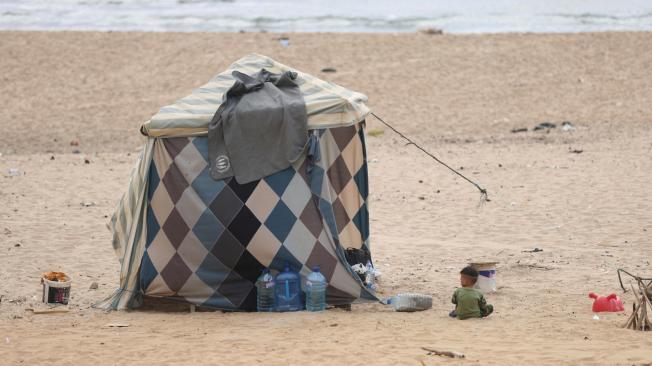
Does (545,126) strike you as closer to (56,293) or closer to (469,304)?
(469,304)

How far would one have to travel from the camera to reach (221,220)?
849 centimetres

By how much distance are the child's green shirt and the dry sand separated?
0.10 meters

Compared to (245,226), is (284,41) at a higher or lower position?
higher

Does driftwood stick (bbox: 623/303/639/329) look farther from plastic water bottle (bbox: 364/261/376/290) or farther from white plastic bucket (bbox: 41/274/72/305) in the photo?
white plastic bucket (bbox: 41/274/72/305)

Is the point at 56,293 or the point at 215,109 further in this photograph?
the point at 56,293

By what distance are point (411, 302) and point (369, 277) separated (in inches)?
25.4

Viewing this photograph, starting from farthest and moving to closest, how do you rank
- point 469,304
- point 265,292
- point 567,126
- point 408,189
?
point 567,126 → point 408,189 → point 265,292 → point 469,304

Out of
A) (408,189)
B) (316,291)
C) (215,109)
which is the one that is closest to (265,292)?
(316,291)

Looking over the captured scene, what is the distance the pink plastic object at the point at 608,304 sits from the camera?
324 inches

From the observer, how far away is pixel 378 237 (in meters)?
11.8

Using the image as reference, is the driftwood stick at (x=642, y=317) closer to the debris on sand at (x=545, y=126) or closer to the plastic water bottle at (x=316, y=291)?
the plastic water bottle at (x=316, y=291)

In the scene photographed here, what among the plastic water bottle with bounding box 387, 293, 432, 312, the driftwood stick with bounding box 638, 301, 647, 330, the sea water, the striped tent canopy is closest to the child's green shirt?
the plastic water bottle with bounding box 387, 293, 432, 312

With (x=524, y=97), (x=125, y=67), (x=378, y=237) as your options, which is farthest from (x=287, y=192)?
(x=125, y=67)

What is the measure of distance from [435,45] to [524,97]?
Result: 13.5ft
